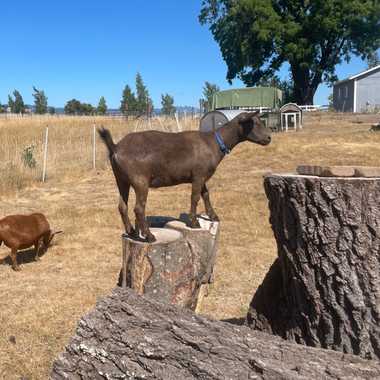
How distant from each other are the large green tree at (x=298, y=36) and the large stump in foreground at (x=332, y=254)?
29465mm

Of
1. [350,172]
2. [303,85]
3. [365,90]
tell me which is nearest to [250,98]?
[303,85]

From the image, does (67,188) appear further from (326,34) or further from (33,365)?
(326,34)

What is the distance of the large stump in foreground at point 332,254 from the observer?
2.39m

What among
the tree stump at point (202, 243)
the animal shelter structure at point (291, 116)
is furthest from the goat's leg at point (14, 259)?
the animal shelter structure at point (291, 116)

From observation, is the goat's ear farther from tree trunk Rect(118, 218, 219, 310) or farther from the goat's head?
tree trunk Rect(118, 218, 219, 310)

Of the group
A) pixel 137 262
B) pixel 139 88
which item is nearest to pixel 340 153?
pixel 137 262

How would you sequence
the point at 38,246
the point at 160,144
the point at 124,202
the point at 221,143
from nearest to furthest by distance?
1. the point at 160,144
2. the point at 124,202
3. the point at 221,143
4. the point at 38,246

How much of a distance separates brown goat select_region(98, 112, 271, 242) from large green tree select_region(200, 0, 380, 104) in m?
26.8

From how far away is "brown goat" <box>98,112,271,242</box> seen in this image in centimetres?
447

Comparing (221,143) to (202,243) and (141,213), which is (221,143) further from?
(141,213)

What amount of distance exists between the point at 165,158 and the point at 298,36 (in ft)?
96.4

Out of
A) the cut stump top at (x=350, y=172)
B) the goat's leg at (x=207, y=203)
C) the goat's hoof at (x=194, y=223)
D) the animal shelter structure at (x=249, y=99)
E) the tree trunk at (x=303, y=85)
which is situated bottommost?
the goat's hoof at (x=194, y=223)

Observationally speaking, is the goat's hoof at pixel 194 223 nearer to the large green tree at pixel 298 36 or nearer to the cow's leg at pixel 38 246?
the cow's leg at pixel 38 246

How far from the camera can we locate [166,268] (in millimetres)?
4230
